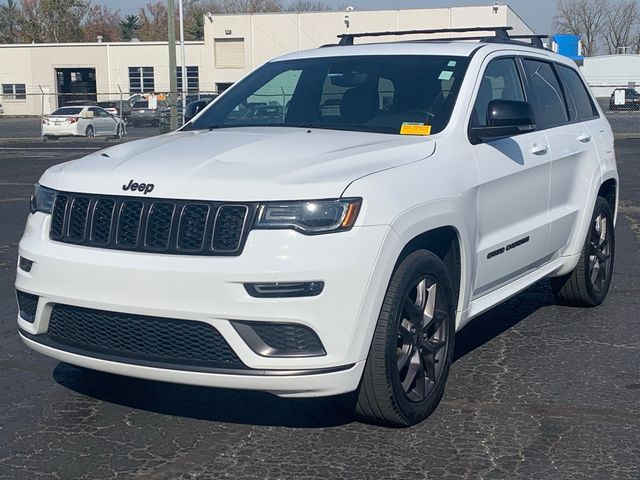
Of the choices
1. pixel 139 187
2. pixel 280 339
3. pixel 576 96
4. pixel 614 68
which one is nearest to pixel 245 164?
pixel 139 187

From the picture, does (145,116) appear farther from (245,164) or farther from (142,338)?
(142,338)

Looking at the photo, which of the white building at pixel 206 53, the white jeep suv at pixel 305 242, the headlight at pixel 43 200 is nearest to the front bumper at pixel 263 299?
the white jeep suv at pixel 305 242

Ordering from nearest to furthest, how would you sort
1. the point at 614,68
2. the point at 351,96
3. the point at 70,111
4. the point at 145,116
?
the point at 351,96 < the point at 70,111 < the point at 145,116 < the point at 614,68

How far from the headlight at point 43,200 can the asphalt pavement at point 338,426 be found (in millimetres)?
1024

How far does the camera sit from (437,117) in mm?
5281

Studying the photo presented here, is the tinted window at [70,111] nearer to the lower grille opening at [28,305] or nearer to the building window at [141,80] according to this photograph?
the building window at [141,80]

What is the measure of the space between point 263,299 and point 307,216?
389 mm

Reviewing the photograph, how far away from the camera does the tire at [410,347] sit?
430cm

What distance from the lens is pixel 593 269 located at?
23.4 feet

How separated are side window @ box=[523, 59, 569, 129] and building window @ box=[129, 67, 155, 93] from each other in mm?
58571

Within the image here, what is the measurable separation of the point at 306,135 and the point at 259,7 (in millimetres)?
88011

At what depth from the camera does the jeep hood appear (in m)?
4.12

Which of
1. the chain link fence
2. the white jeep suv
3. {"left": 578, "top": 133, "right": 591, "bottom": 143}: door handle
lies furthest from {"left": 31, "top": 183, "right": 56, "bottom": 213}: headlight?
the chain link fence

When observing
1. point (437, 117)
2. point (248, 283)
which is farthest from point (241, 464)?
point (437, 117)
